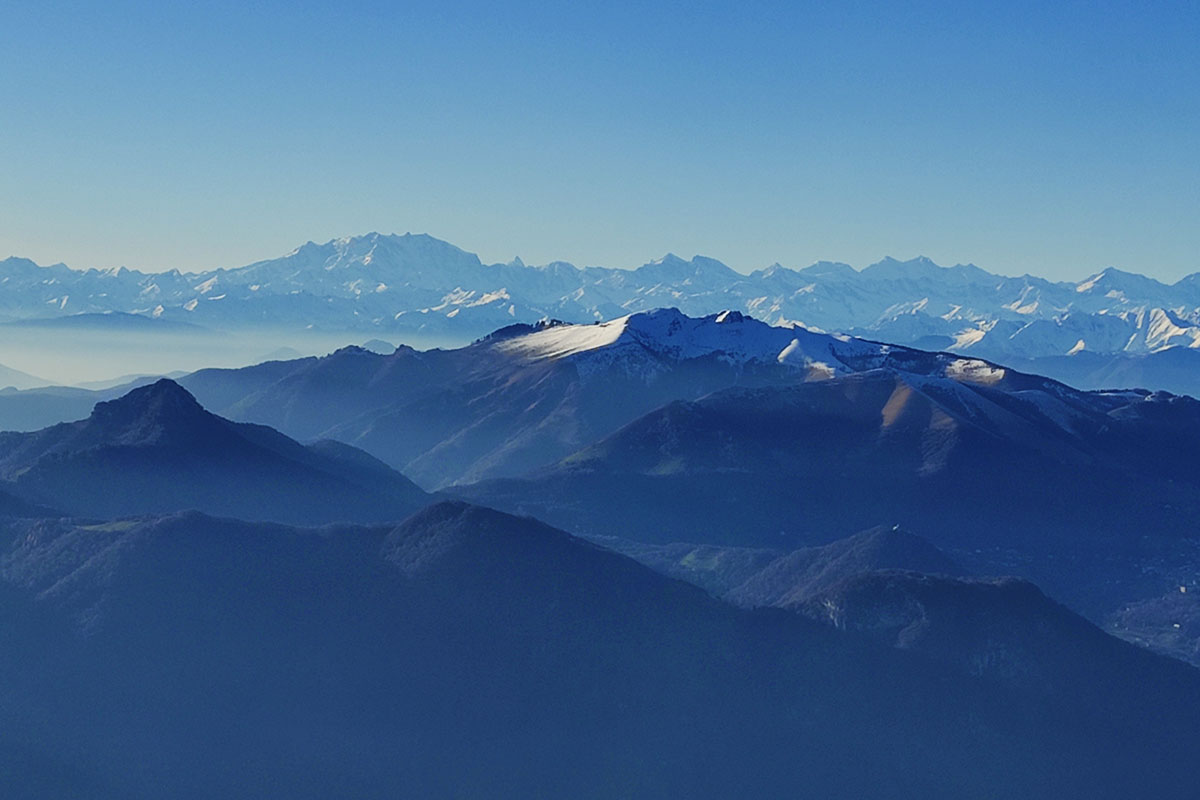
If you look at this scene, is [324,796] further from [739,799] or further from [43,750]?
[739,799]

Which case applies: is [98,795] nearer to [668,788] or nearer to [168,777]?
[168,777]

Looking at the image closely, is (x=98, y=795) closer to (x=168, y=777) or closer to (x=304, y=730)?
Answer: (x=168, y=777)

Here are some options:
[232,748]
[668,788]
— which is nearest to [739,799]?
[668,788]

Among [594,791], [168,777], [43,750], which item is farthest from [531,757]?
[43,750]

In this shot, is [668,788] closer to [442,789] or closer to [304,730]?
[442,789]

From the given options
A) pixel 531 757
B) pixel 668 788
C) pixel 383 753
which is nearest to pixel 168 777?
pixel 383 753

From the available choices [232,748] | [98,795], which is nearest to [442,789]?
[232,748]
